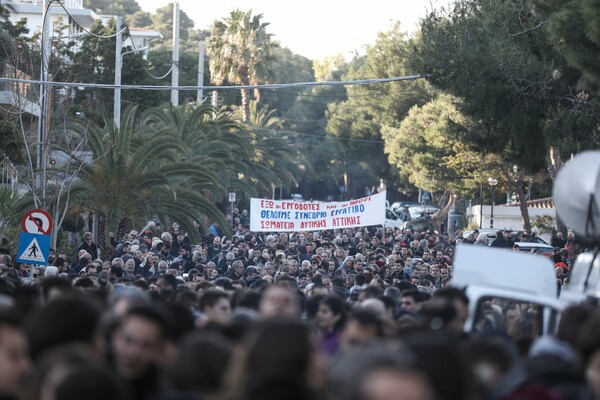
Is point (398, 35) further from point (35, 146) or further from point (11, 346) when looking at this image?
point (11, 346)

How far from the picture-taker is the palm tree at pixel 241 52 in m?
70.1

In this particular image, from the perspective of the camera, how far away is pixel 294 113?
10700cm

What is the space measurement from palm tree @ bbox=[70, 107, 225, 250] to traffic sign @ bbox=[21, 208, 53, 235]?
30.8 ft

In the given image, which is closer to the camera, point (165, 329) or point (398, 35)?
point (165, 329)

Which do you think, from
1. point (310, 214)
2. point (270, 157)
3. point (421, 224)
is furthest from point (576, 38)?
point (270, 157)

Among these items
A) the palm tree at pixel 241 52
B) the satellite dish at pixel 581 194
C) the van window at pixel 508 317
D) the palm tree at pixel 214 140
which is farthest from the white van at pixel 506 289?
the palm tree at pixel 241 52

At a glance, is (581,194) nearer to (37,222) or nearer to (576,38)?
(576,38)

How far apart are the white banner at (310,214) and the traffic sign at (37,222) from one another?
29.6 ft

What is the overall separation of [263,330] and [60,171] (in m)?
24.7

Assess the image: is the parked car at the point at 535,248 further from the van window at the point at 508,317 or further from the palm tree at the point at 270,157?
the palm tree at the point at 270,157

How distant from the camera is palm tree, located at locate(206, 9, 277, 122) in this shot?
70125 mm

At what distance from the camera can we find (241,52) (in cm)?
7006

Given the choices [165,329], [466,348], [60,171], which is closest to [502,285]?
[466,348]

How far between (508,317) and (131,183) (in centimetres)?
2195
